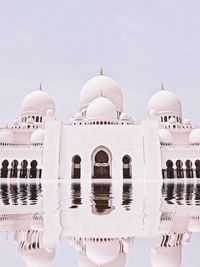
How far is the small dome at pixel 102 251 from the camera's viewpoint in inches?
81.4

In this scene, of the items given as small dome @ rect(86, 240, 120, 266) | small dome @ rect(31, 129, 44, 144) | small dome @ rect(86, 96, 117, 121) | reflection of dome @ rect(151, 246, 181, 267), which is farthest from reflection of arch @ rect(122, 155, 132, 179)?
reflection of dome @ rect(151, 246, 181, 267)

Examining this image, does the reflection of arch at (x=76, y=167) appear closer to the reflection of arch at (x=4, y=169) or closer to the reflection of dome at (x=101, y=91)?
the reflection of arch at (x=4, y=169)

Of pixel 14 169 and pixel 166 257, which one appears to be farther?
pixel 14 169

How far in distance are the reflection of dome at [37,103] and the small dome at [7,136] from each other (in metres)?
4.95

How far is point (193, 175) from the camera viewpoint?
26.6 m

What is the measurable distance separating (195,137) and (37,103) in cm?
1974

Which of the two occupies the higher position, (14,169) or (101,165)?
(101,165)

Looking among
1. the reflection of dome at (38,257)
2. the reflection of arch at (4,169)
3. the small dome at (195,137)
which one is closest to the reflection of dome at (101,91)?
the small dome at (195,137)

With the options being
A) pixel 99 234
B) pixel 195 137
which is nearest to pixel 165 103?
pixel 195 137

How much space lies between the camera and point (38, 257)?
212 centimetres

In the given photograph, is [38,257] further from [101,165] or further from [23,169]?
[23,169]

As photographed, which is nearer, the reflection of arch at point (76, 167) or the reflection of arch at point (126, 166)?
the reflection of arch at point (76, 167)

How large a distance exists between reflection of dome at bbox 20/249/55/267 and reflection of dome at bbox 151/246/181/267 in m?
0.76

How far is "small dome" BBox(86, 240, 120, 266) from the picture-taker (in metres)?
2.07
